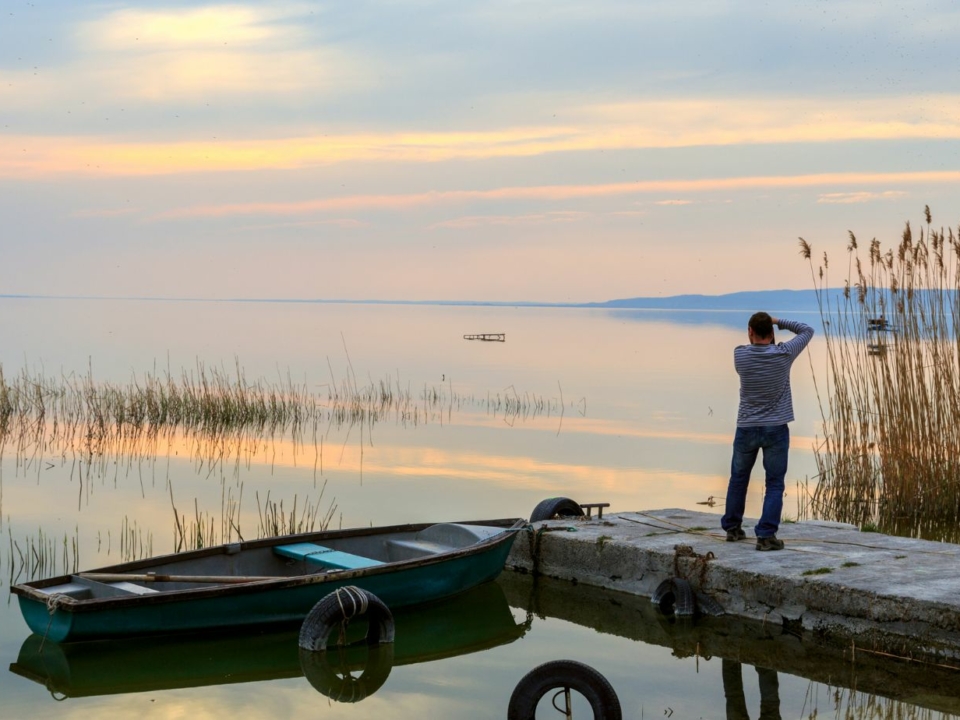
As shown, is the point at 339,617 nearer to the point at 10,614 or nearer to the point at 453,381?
the point at 10,614

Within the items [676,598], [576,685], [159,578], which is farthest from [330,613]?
[676,598]

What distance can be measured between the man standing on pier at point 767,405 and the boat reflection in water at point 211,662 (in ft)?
7.83

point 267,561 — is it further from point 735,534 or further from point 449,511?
point 449,511

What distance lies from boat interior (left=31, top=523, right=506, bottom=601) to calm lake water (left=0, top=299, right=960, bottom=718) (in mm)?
430

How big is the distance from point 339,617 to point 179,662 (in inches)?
42.8

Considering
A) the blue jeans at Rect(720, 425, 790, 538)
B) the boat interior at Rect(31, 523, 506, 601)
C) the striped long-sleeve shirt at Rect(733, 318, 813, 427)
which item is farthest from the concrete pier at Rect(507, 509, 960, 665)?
the striped long-sleeve shirt at Rect(733, 318, 813, 427)

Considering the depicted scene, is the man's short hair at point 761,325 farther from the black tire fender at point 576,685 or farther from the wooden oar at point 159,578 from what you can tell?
the wooden oar at point 159,578

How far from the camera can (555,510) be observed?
10.7m

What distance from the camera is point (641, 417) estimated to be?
24.8 m

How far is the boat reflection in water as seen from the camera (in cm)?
734

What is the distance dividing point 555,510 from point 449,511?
11.0 ft

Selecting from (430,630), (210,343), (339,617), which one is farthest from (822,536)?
(210,343)

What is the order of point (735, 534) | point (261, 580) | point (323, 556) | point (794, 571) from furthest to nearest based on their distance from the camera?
1. point (735, 534)
2. point (323, 556)
3. point (794, 571)
4. point (261, 580)

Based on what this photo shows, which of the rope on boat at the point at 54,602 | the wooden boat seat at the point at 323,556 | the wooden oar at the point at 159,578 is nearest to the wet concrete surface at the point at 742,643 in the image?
the wooden boat seat at the point at 323,556
